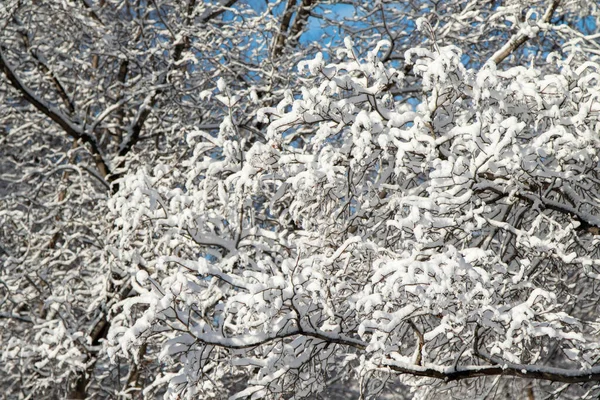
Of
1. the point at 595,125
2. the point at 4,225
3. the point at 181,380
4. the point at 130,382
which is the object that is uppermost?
the point at 595,125

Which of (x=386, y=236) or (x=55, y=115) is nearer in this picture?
(x=386, y=236)

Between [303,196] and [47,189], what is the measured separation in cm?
557

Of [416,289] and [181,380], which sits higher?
[416,289]

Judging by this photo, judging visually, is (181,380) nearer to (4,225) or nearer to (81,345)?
(81,345)

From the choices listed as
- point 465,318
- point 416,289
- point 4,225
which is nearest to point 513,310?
point 465,318

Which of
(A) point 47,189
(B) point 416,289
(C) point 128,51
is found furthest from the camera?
(A) point 47,189

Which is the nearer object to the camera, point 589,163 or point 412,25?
point 589,163

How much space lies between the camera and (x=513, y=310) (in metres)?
3.30

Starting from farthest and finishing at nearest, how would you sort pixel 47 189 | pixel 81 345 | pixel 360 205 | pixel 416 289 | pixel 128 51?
pixel 47 189 → pixel 128 51 → pixel 81 345 → pixel 360 205 → pixel 416 289

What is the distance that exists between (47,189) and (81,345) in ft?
8.98

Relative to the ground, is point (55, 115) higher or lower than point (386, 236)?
higher

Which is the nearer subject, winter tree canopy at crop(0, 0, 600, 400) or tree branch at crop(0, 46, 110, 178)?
winter tree canopy at crop(0, 0, 600, 400)

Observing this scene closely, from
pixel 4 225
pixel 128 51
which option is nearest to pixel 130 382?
pixel 4 225

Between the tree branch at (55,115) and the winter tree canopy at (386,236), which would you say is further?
the tree branch at (55,115)
